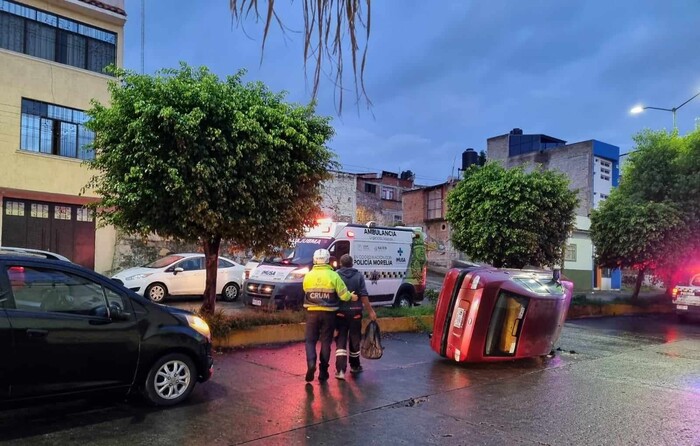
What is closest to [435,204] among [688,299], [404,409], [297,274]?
[688,299]

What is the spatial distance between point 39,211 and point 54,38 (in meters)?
5.53

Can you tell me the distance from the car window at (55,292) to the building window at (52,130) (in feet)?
41.3

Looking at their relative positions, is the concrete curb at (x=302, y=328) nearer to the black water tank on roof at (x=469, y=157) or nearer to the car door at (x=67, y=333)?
the car door at (x=67, y=333)

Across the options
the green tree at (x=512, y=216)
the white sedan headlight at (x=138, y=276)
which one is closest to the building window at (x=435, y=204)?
the green tree at (x=512, y=216)

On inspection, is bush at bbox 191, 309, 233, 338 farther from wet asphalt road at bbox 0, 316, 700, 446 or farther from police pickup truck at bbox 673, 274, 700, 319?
police pickup truck at bbox 673, 274, 700, 319

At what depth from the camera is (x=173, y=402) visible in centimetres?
579

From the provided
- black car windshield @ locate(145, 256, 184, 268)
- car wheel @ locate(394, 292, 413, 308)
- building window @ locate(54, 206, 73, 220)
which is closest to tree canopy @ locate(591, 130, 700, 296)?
car wheel @ locate(394, 292, 413, 308)

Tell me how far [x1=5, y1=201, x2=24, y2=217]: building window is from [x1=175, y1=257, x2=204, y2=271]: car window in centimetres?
624

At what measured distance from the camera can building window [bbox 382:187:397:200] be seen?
143 feet

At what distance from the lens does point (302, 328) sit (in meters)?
10.2

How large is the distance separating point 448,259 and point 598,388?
26.8 metres

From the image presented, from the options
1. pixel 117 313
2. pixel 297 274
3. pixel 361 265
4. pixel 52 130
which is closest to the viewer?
pixel 117 313

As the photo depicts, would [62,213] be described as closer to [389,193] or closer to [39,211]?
[39,211]

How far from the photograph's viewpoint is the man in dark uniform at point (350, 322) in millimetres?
7309
